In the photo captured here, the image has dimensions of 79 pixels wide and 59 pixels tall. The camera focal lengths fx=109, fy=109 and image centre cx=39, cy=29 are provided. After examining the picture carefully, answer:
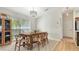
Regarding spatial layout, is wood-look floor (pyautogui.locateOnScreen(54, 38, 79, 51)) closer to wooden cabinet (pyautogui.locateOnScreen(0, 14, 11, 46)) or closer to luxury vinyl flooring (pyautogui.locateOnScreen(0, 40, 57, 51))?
luxury vinyl flooring (pyautogui.locateOnScreen(0, 40, 57, 51))

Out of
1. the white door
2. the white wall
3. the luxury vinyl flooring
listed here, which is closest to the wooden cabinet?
the luxury vinyl flooring

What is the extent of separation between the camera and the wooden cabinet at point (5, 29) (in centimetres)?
188

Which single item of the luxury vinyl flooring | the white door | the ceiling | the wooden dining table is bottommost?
the luxury vinyl flooring

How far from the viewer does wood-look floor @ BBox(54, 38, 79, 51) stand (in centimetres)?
188

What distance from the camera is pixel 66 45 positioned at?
1896 millimetres

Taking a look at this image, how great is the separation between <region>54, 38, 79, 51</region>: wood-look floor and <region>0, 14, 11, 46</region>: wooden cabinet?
34.3 inches

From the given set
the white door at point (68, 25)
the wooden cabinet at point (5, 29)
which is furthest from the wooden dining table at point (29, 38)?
the white door at point (68, 25)

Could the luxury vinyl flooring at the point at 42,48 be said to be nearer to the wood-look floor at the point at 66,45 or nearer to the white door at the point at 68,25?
the wood-look floor at the point at 66,45

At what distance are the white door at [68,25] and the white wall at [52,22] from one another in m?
0.07

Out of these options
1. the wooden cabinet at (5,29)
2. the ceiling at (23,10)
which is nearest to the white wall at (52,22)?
the ceiling at (23,10)

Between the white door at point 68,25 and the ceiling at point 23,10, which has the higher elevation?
the ceiling at point 23,10

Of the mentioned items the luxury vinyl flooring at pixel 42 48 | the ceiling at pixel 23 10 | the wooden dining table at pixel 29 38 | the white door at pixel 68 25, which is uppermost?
the ceiling at pixel 23 10

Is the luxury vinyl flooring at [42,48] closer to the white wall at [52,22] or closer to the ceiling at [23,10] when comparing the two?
the white wall at [52,22]
